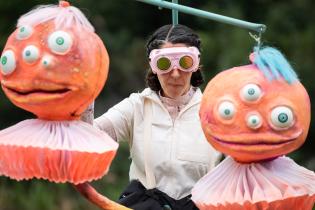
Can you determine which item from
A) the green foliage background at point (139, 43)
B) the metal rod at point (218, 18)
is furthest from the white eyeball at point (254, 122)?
the green foliage background at point (139, 43)

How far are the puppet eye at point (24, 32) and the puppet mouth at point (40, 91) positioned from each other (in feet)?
0.48

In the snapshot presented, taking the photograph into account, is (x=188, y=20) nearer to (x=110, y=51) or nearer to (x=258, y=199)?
(x=110, y=51)

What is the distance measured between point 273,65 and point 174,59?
529mm

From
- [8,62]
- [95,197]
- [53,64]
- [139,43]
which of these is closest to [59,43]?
[53,64]

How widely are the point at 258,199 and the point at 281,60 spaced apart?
44cm

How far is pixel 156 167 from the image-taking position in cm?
412

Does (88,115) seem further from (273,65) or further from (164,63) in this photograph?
Answer: (273,65)

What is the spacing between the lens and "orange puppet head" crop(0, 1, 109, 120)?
3.58 meters

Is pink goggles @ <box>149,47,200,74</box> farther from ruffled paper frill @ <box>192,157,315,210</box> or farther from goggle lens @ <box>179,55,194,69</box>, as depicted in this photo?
ruffled paper frill @ <box>192,157,315,210</box>

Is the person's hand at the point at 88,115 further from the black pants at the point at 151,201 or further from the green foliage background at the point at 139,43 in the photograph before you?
the green foliage background at the point at 139,43

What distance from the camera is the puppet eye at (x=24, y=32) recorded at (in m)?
3.62

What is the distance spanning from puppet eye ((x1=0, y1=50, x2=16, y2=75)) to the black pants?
788 millimetres

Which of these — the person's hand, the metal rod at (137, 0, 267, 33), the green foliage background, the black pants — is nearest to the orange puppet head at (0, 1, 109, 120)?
the person's hand

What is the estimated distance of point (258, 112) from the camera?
3.55m
